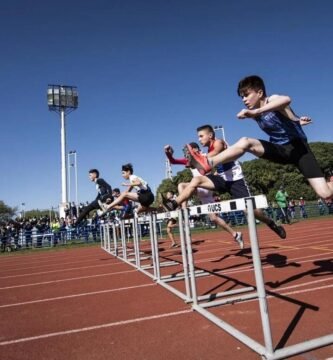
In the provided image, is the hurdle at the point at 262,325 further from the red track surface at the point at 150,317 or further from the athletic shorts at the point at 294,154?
the athletic shorts at the point at 294,154

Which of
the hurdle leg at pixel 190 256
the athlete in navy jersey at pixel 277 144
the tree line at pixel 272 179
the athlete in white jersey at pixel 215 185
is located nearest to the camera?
the hurdle leg at pixel 190 256

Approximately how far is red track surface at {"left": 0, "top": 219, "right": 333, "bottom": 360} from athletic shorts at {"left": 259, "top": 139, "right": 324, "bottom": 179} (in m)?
1.30

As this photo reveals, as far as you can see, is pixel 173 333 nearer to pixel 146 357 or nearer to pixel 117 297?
pixel 146 357

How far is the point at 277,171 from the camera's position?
192ft

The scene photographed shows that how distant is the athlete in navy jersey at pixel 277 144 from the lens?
12.5ft

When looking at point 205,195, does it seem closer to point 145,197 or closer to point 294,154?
point 145,197

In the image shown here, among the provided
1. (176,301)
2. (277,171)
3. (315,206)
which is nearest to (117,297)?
(176,301)

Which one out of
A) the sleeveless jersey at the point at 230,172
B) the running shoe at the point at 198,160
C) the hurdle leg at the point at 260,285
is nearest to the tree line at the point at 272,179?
the sleeveless jersey at the point at 230,172

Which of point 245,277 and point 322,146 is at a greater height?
point 322,146

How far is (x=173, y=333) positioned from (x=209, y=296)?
37.1 inches

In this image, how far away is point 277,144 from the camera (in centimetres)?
405

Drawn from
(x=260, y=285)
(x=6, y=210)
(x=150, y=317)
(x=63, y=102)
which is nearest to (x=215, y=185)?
(x=150, y=317)

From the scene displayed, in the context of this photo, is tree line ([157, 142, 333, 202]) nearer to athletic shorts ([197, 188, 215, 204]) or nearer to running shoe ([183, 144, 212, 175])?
athletic shorts ([197, 188, 215, 204])

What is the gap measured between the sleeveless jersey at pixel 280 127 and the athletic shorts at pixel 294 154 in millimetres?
61
